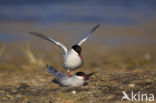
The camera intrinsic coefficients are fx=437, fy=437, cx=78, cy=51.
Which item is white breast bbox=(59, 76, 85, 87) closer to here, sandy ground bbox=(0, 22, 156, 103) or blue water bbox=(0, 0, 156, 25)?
sandy ground bbox=(0, 22, 156, 103)

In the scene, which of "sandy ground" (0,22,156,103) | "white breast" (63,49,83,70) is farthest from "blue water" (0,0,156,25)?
"white breast" (63,49,83,70)

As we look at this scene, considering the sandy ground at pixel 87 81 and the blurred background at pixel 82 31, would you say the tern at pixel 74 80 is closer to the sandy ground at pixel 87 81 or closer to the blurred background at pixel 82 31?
the sandy ground at pixel 87 81

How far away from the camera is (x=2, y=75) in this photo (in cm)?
902

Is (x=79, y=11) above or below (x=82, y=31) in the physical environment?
above

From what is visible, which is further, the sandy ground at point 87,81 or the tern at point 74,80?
the tern at point 74,80

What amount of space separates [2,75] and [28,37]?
7397mm

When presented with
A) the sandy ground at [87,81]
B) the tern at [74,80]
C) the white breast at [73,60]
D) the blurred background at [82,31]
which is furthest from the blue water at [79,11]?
the tern at [74,80]

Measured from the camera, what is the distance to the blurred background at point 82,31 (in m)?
12.3

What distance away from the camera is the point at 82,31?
1673 cm

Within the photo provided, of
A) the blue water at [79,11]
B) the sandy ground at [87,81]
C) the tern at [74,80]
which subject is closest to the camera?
the sandy ground at [87,81]

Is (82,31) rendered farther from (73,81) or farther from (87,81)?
(73,81)

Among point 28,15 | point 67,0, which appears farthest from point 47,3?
point 28,15

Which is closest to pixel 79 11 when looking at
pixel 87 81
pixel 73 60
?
pixel 87 81

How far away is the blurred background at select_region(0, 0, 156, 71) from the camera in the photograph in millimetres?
12284
